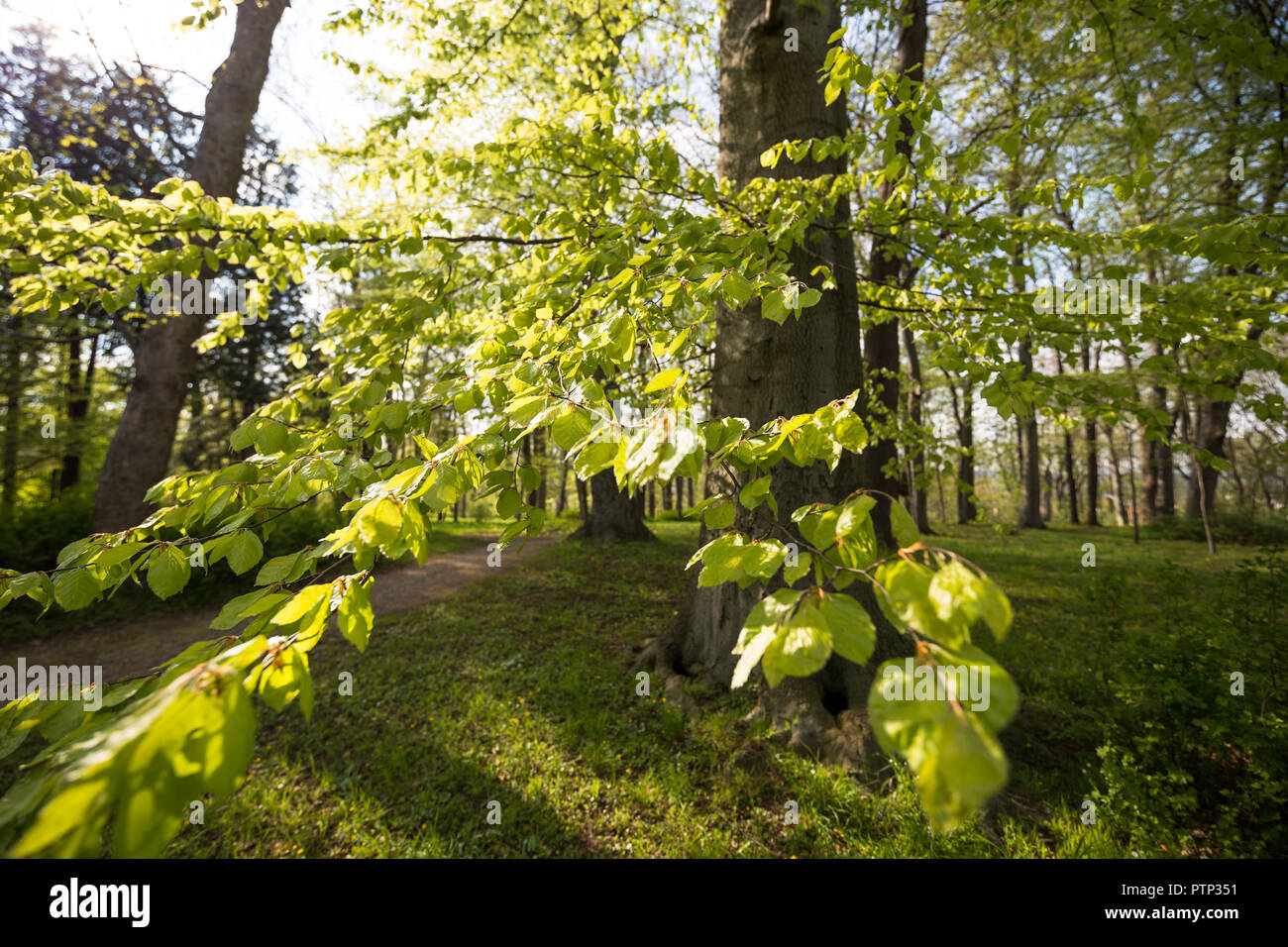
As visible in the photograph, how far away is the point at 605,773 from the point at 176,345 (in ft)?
24.0

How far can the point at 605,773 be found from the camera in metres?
3.69

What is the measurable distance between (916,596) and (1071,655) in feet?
21.1

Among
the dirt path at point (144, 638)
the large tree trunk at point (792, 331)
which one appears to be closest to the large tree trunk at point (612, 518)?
the dirt path at point (144, 638)

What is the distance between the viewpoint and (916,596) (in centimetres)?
87

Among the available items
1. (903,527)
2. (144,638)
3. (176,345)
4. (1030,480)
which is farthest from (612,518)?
(1030,480)

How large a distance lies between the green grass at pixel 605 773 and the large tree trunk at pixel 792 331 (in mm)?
484

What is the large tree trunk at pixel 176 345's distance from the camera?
585 centimetres

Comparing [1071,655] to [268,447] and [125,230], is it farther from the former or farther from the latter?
[125,230]

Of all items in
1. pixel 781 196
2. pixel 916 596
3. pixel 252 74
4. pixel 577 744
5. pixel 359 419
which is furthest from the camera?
pixel 252 74

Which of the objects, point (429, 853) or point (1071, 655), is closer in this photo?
point (429, 853)

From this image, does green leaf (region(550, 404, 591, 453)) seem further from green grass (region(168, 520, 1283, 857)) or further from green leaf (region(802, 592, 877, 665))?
green grass (region(168, 520, 1283, 857))

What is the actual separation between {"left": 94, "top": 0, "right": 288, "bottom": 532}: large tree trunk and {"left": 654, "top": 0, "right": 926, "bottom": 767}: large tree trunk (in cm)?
571
